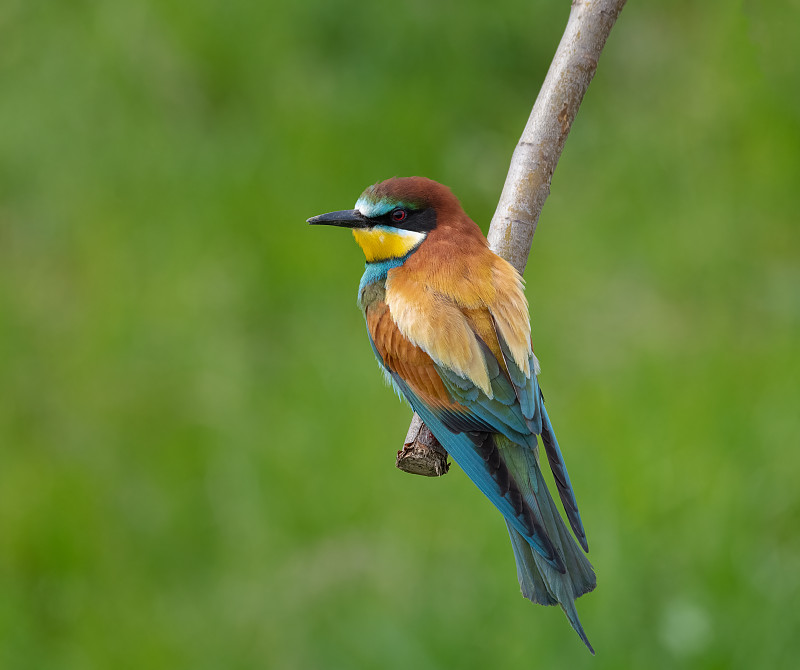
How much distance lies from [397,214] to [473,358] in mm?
351

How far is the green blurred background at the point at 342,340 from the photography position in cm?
383

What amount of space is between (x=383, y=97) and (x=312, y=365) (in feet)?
4.95

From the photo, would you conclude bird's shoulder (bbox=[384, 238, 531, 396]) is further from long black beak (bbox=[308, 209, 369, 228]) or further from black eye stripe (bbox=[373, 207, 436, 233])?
long black beak (bbox=[308, 209, 369, 228])

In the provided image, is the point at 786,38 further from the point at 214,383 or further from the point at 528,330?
the point at 214,383

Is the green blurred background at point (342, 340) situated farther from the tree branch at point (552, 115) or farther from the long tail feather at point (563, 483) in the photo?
the tree branch at point (552, 115)

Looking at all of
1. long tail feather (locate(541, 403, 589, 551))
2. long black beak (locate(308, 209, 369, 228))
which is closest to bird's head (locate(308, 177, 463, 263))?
long black beak (locate(308, 209, 369, 228))

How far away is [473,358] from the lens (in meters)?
2.27

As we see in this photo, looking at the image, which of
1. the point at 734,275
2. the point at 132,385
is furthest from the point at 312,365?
the point at 734,275

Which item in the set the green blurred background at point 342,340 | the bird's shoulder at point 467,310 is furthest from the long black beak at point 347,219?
the green blurred background at point 342,340

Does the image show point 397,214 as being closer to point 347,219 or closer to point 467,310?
point 347,219

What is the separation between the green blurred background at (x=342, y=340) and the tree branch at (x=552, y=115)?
1.71 meters

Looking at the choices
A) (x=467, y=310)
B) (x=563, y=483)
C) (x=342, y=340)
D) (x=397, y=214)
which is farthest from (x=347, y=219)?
(x=342, y=340)

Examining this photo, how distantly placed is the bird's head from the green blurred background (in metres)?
1.61

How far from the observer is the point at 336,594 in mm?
3947
